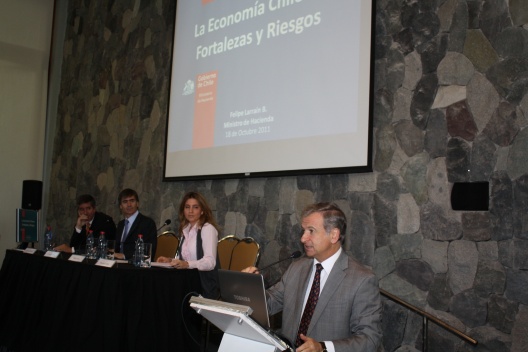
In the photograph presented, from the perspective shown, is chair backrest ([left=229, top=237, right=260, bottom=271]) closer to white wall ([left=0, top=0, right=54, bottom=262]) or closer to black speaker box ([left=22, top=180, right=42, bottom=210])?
black speaker box ([left=22, top=180, right=42, bottom=210])

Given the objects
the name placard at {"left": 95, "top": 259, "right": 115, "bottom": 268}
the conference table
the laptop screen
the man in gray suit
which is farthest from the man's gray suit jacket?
the name placard at {"left": 95, "top": 259, "right": 115, "bottom": 268}

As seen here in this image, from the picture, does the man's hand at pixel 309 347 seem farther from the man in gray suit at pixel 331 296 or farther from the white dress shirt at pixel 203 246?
the white dress shirt at pixel 203 246

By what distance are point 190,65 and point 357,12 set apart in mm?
2147

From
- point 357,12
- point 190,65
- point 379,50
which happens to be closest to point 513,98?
point 379,50

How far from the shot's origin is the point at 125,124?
7.07m

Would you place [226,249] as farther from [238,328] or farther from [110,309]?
[238,328]

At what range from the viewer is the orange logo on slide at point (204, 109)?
5.60 metres

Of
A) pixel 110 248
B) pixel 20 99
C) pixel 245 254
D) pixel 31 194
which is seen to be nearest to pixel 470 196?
pixel 245 254

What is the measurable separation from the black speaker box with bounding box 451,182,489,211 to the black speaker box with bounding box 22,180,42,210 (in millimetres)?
5353

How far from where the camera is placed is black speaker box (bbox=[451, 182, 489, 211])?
11.8 feet

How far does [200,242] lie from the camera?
14.8ft

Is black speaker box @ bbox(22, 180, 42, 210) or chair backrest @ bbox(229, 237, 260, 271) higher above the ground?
black speaker box @ bbox(22, 180, 42, 210)

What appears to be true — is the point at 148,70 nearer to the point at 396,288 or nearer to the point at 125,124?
the point at 125,124

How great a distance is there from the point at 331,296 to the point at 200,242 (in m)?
2.17
